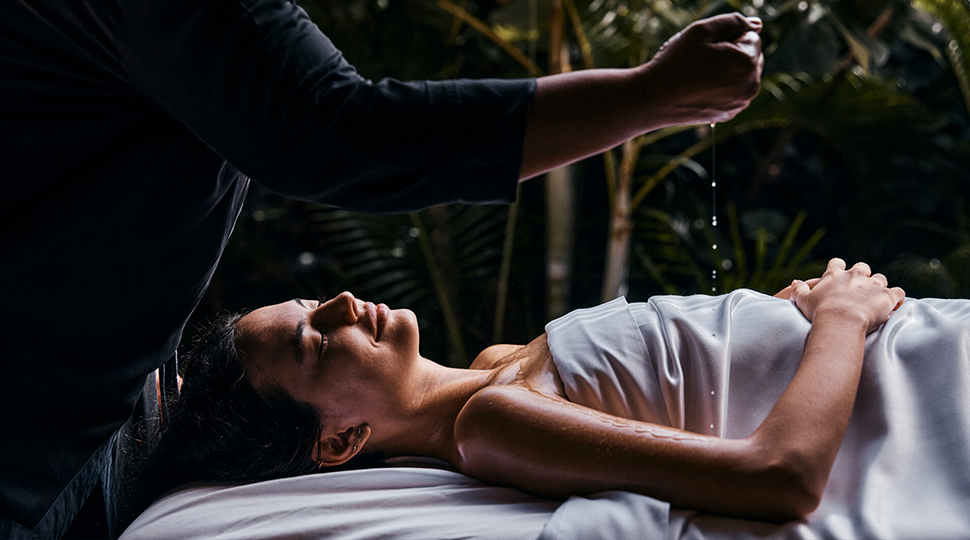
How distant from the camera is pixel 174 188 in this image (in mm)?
790

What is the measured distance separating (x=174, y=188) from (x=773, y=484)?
29.2 inches

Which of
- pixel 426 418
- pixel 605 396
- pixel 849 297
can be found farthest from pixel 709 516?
pixel 426 418

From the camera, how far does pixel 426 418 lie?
115 centimetres

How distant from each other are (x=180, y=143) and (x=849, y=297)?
2.95 feet

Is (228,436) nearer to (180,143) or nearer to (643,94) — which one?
Answer: (180,143)

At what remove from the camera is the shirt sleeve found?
638 millimetres

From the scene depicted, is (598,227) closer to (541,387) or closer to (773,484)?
(541,387)

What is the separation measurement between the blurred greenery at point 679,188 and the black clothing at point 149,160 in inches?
58.9

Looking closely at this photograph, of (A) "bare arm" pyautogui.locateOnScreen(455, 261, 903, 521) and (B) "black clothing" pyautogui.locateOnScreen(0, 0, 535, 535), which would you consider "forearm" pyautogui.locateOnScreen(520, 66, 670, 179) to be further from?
(A) "bare arm" pyautogui.locateOnScreen(455, 261, 903, 521)

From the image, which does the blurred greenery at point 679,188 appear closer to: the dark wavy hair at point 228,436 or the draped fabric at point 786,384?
the draped fabric at point 786,384

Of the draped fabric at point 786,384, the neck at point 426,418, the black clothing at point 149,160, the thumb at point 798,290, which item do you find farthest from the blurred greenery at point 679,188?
the black clothing at point 149,160

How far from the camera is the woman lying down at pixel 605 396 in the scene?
0.80m

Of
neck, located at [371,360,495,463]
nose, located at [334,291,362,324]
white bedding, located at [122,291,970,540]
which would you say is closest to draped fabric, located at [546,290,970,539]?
white bedding, located at [122,291,970,540]

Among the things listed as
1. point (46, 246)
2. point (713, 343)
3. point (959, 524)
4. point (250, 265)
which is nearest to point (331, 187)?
point (46, 246)
